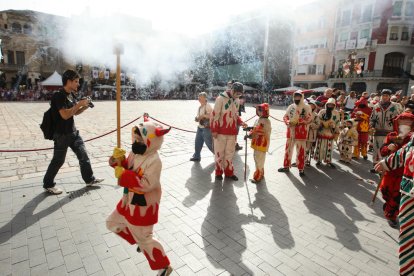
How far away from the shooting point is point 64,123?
4.45 m

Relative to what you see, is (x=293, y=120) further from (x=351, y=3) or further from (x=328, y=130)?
(x=351, y=3)

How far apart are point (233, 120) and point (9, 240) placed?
13.5 ft

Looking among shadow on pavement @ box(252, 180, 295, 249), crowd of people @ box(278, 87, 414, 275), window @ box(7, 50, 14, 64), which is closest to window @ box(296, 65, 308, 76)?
crowd of people @ box(278, 87, 414, 275)

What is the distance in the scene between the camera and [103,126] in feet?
38.9

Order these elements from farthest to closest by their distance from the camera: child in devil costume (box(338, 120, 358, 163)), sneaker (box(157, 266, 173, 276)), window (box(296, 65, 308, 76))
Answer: window (box(296, 65, 308, 76))
child in devil costume (box(338, 120, 358, 163))
sneaker (box(157, 266, 173, 276))

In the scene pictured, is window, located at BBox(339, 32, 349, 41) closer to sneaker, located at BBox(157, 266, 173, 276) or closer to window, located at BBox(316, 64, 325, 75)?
window, located at BBox(316, 64, 325, 75)

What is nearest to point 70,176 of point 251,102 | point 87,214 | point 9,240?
point 87,214

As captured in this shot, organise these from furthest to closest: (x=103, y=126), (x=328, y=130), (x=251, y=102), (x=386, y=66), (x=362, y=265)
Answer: (x=251, y=102)
(x=386, y=66)
(x=103, y=126)
(x=328, y=130)
(x=362, y=265)

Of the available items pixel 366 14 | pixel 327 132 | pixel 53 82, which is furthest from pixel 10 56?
pixel 366 14

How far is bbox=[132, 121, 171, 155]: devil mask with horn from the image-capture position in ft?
7.70

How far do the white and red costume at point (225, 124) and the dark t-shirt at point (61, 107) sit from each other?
2704 mm

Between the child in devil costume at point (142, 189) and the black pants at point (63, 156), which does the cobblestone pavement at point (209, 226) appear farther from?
the child in devil costume at point (142, 189)

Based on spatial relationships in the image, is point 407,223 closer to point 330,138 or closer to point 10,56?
point 330,138

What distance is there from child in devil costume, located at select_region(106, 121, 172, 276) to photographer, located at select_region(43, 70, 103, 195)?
92.0 inches
